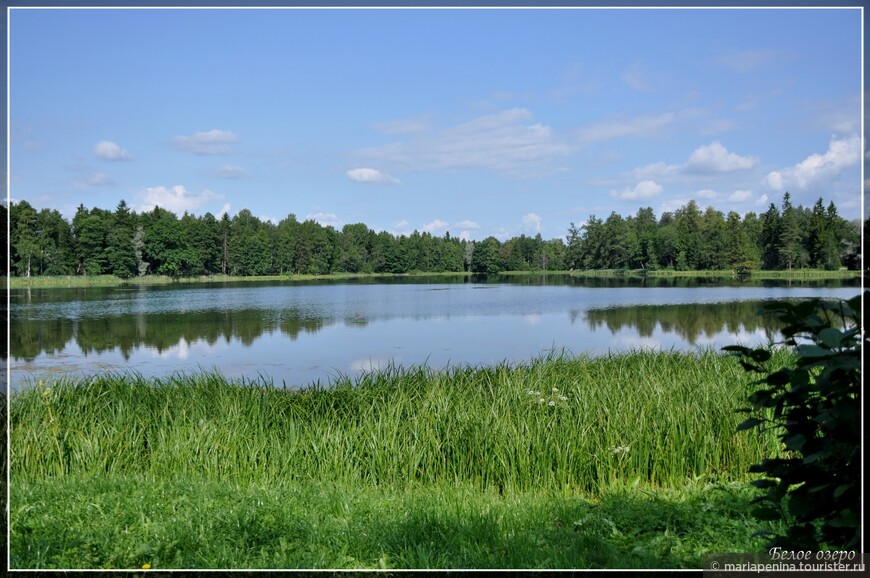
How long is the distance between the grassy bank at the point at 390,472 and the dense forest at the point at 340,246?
1.00 m

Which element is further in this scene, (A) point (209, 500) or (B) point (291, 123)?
(B) point (291, 123)

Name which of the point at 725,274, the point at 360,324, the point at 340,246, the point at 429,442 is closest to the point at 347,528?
the point at 429,442

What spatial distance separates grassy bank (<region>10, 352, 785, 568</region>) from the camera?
2.59m

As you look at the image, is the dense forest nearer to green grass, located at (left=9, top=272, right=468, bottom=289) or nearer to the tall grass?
green grass, located at (left=9, top=272, right=468, bottom=289)

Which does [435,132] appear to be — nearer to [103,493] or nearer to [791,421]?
[103,493]

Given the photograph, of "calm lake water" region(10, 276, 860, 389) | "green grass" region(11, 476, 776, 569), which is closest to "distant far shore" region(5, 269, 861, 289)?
"calm lake water" region(10, 276, 860, 389)

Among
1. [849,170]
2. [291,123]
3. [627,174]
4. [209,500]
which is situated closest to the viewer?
[849,170]

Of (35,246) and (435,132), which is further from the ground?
(435,132)

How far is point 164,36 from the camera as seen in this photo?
3.48 meters

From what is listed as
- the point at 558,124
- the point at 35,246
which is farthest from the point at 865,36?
the point at 35,246

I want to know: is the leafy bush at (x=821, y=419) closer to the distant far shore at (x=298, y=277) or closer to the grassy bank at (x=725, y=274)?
the grassy bank at (x=725, y=274)

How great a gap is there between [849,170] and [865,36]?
20.7 inches

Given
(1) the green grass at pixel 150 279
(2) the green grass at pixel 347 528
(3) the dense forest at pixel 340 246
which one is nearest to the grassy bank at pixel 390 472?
(2) the green grass at pixel 347 528

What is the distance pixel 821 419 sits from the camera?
5.58 ft
